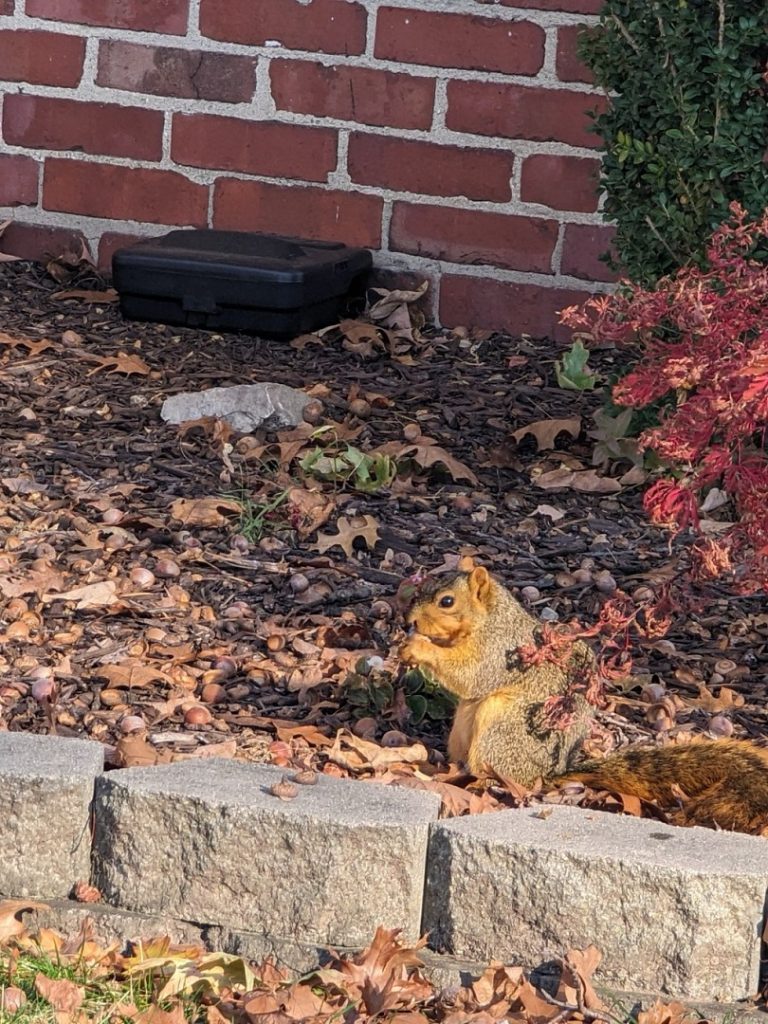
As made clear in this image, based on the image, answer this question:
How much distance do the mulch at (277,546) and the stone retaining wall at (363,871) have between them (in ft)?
1.21

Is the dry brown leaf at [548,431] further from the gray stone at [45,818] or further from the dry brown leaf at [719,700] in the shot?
the gray stone at [45,818]

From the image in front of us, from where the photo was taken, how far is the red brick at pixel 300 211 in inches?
223

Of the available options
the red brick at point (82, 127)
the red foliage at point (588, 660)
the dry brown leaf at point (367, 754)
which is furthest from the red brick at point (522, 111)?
the dry brown leaf at point (367, 754)

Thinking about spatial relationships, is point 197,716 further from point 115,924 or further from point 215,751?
point 115,924

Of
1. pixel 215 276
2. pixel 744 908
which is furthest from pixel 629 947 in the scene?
pixel 215 276

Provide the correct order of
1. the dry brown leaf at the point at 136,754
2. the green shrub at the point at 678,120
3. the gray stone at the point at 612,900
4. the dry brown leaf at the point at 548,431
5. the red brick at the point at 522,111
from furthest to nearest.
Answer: the red brick at the point at 522,111, the dry brown leaf at the point at 548,431, the green shrub at the point at 678,120, the dry brown leaf at the point at 136,754, the gray stone at the point at 612,900

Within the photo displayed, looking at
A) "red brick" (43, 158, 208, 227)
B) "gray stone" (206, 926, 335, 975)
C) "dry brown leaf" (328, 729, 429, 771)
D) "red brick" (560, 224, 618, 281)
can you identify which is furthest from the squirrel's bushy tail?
"red brick" (43, 158, 208, 227)

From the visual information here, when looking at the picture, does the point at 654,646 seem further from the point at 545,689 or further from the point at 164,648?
the point at 164,648

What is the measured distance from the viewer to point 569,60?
5309mm

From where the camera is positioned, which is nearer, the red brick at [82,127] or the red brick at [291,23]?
the red brick at [291,23]

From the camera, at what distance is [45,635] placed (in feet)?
12.1

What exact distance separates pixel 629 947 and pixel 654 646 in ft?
4.04

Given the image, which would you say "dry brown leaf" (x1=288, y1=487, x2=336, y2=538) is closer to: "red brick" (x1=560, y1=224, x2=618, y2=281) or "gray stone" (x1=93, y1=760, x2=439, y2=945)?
"gray stone" (x1=93, y1=760, x2=439, y2=945)

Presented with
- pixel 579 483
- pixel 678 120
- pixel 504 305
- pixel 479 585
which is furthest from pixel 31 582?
pixel 504 305
